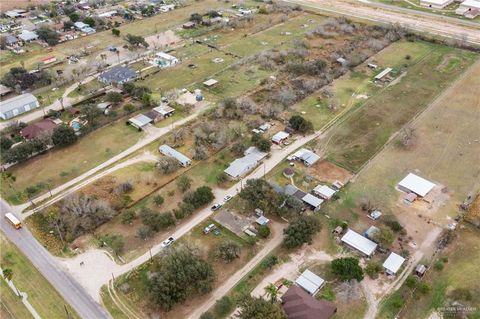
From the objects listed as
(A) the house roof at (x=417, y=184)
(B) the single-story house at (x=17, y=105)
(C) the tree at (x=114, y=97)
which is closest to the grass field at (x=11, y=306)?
(B) the single-story house at (x=17, y=105)

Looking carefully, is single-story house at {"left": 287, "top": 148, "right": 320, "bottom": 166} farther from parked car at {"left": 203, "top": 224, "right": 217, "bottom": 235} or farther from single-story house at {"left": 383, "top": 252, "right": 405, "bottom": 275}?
single-story house at {"left": 383, "top": 252, "right": 405, "bottom": 275}

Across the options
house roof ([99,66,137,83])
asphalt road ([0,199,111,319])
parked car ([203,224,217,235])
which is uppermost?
house roof ([99,66,137,83])

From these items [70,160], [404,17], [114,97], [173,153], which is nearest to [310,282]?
[173,153]

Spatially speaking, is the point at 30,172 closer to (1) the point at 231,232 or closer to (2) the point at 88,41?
(1) the point at 231,232

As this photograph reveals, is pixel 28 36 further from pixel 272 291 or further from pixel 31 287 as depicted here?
pixel 272 291

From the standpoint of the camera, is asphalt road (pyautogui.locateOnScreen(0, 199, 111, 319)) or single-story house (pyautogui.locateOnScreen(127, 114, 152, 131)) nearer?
asphalt road (pyautogui.locateOnScreen(0, 199, 111, 319))

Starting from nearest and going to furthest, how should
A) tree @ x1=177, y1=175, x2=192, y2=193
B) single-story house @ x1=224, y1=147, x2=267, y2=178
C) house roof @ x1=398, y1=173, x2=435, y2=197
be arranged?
house roof @ x1=398, y1=173, x2=435, y2=197
tree @ x1=177, y1=175, x2=192, y2=193
single-story house @ x1=224, y1=147, x2=267, y2=178

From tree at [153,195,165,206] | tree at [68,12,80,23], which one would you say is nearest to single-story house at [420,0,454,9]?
tree at [68,12,80,23]

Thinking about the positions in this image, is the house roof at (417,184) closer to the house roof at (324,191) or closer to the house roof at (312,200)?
the house roof at (324,191)
